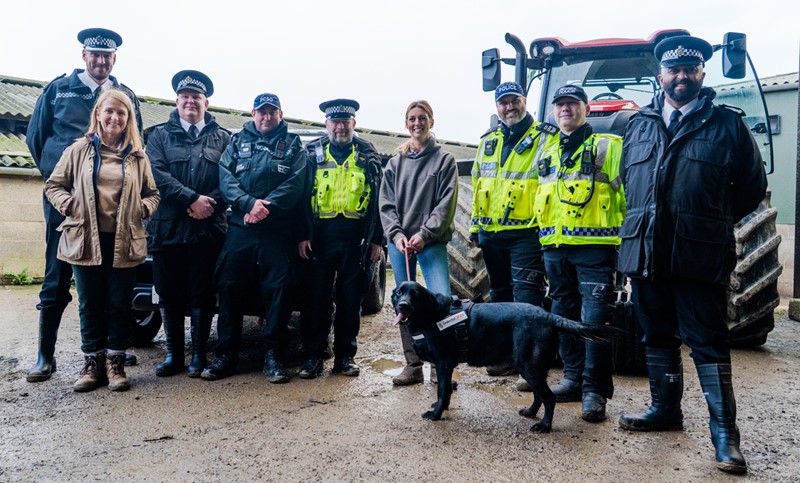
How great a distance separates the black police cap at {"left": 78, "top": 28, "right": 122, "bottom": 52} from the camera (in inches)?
177

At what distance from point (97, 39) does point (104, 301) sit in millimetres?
1995

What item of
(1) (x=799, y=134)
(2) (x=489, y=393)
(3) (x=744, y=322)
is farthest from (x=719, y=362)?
(1) (x=799, y=134)

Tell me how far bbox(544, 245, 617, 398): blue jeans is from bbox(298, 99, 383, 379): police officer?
59.6 inches

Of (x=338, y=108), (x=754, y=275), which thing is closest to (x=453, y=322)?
(x=338, y=108)

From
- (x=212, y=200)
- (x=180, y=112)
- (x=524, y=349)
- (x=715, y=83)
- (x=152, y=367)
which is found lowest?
(x=152, y=367)

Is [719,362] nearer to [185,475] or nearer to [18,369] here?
[185,475]

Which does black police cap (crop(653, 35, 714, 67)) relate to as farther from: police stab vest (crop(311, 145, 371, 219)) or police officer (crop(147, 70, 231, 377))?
police officer (crop(147, 70, 231, 377))

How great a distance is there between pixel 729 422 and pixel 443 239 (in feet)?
7.38

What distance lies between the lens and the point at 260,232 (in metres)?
4.59

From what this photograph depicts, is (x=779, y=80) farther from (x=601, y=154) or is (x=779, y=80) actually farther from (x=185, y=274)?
(x=185, y=274)

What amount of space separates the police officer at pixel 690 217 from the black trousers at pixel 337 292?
2092 mm

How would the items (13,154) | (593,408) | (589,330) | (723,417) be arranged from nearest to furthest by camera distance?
(723,417)
(589,330)
(593,408)
(13,154)

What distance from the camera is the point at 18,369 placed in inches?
187

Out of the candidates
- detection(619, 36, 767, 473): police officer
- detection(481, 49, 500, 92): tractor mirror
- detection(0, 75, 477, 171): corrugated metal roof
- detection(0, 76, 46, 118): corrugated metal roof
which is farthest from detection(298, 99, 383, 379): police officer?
detection(0, 76, 46, 118): corrugated metal roof
